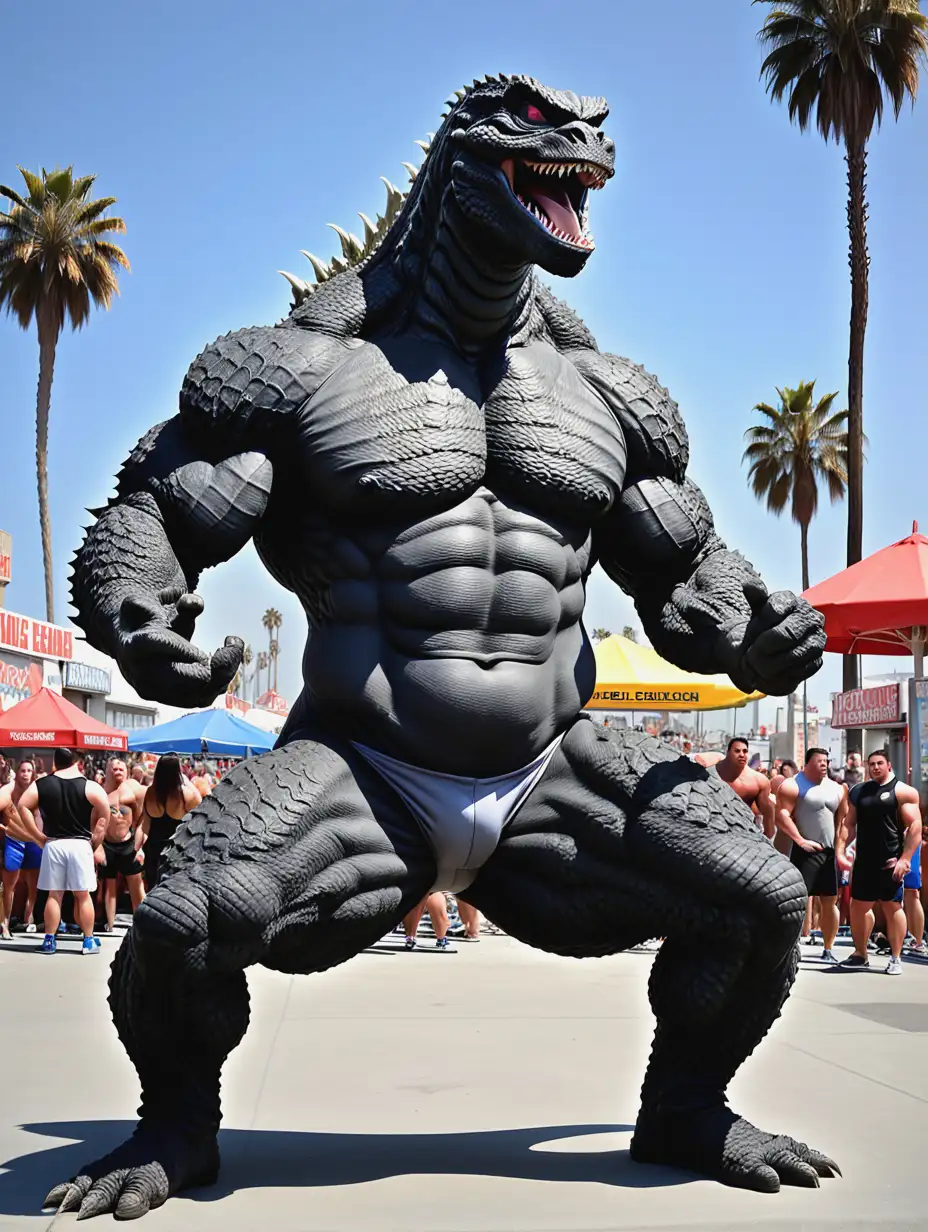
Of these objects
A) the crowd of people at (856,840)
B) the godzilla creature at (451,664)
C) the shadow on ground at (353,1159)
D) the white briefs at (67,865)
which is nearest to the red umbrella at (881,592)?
the crowd of people at (856,840)

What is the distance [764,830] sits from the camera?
386 inches

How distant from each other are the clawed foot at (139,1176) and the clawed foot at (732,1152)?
1066 millimetres

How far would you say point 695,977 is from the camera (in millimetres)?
3193

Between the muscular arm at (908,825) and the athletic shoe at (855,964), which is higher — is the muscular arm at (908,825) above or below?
above

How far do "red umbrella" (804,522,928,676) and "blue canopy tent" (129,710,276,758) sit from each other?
27.3 ft

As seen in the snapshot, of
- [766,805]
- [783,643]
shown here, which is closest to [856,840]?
[766,805]

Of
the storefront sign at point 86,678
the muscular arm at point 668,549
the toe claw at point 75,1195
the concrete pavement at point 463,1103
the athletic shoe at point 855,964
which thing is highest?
the muscular arm at point 668,549

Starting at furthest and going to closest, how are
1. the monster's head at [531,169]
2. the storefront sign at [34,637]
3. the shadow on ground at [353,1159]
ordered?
the storefront sign at [34,637] → the shadow on ground at [353,1159] → the monster's head at [531,169]

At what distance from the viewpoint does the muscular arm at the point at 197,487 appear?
2982 mm

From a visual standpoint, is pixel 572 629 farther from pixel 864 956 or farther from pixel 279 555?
pixel 864 956

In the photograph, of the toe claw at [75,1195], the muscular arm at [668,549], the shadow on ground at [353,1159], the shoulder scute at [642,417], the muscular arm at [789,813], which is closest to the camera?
the toe claw at [75,1195]

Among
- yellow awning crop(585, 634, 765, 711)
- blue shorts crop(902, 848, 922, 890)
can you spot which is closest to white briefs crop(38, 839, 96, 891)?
blue shorts crop(902, 848, 922, 890)

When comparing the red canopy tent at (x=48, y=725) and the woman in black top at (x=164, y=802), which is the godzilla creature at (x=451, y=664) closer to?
the woman in black top at (x=164, y=802)

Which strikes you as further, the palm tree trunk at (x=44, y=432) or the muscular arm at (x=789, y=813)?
the palm tree trunk at (x=44, y=432)
